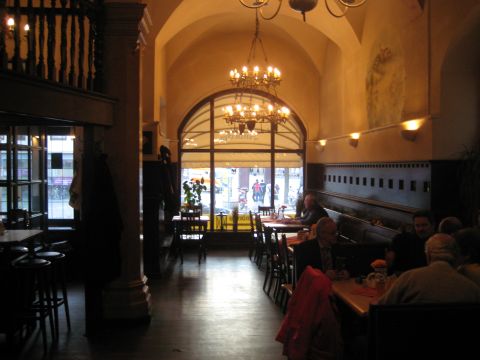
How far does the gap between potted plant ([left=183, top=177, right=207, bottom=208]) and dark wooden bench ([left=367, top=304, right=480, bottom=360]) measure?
366 inches

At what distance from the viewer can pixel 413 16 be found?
7133 millimetres

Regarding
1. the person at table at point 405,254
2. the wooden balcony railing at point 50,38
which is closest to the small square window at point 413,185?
the person at table at point 405,254

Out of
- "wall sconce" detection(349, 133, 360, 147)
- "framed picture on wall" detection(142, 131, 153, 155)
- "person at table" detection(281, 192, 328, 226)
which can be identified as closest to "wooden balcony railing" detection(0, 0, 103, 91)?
"framed picture on wall" detection(142, 131, 153, 155)

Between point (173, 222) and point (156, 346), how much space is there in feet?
19.3

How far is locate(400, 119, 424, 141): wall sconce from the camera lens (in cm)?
691

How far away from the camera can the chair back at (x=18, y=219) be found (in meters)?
7.36

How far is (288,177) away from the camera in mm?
13227

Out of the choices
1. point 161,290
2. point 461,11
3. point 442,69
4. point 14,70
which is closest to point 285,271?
point 161,290

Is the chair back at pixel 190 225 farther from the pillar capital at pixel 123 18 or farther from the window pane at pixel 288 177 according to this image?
the pillar capital at pixel 123 18

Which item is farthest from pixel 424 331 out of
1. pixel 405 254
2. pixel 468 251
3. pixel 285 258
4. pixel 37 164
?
pixel 37 164

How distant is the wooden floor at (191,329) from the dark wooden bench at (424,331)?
201 cm

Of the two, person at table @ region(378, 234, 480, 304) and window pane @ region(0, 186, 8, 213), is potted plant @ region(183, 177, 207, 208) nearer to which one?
window pane @ region(0, 186, 8, 213)

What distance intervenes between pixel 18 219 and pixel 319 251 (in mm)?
4665

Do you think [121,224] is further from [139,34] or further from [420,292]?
[420,292]
